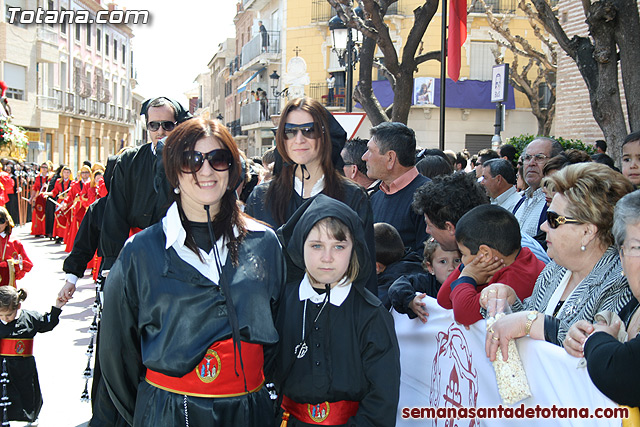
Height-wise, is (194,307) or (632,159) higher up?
(632,159)

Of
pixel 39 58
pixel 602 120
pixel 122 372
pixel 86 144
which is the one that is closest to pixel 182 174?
pixel 122 372

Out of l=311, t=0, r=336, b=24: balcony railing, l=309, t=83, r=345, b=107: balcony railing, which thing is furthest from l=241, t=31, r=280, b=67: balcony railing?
l=309, t=83, r=345, b=107: balcony railing

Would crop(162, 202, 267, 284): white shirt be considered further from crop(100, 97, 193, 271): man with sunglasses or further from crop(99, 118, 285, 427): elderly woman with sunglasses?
crop(100, 97, 193, 271): man with sunglasses

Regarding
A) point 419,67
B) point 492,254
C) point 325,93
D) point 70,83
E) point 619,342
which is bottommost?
point 619,342

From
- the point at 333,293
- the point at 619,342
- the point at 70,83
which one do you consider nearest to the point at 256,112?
the point at 70,83

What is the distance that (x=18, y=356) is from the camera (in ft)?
19.0

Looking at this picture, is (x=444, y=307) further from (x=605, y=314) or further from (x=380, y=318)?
(x=605, y=314)

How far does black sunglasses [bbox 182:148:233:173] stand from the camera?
2912mm

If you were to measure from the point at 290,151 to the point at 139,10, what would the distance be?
775cm

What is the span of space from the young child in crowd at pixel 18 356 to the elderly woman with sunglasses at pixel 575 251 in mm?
4084

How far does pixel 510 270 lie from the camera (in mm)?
3631

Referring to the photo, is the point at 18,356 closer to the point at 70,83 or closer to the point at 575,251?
the point at 575,251

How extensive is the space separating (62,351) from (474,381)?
5.87 meters

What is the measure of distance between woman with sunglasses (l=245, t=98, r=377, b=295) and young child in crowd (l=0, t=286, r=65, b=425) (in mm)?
2571
